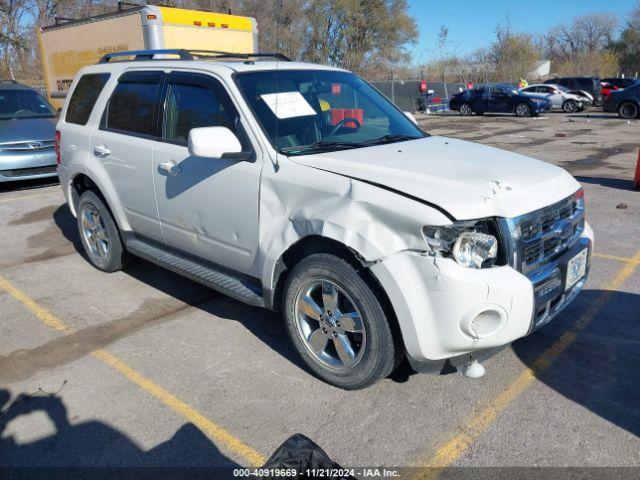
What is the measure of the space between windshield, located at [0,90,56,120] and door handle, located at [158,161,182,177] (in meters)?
7.61

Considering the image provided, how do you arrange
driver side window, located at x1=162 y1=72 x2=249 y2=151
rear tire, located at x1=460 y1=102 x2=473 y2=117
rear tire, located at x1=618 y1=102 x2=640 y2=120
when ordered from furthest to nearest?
rear tire, located at x1=460 y1=102 x2=473 y2=117
rear tire, located at x1=618 y1=102 x2=640 y2=120
driver side window, located at x1=162 y1=72 x2=249 y2=151

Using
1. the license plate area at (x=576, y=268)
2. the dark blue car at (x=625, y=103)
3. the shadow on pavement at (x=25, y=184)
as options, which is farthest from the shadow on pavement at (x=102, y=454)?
the dark blue car at (x=625, y=103)

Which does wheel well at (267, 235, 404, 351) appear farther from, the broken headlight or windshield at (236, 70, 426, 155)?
windshield at (236, 70, 426, 155)

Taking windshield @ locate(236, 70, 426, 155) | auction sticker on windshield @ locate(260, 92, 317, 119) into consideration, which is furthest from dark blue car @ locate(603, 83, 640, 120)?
auction sticker on windshield @ locate(260, 92, 317, 119)

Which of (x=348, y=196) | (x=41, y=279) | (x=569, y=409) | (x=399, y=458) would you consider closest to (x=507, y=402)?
(x=569, y=409)

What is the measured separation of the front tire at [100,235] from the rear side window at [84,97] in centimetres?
75

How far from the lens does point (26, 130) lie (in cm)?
958

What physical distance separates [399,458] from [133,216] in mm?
3149

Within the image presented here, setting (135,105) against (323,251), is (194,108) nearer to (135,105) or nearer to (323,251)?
(135,105)

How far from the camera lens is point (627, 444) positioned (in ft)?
9.45

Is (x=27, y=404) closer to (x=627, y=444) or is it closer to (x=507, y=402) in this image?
(x=507, y=402)

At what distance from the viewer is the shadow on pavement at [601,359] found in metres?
3.22

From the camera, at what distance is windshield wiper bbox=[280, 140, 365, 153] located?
143 inches

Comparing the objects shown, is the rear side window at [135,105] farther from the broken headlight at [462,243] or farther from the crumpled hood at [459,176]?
the broken headlight at [462,243]
